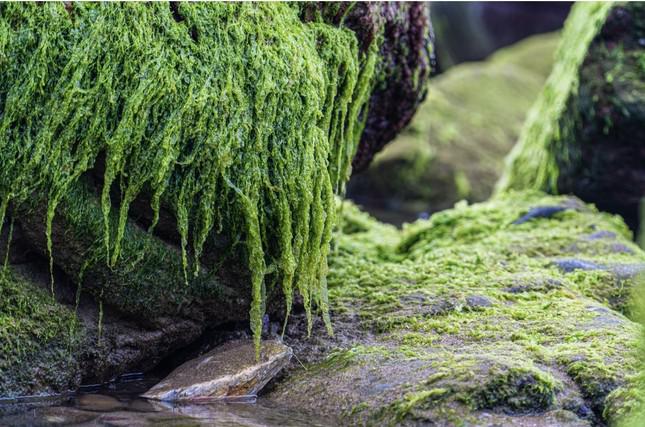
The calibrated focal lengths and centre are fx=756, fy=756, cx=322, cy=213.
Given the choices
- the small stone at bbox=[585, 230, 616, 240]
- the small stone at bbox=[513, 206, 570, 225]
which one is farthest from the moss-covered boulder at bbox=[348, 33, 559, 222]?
the small stone at bbox=[585, 230, 616, 240]

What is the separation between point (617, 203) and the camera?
7414mm

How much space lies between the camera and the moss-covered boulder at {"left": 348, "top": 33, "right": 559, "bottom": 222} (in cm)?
1170

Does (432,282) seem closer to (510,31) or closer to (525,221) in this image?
(525,221)

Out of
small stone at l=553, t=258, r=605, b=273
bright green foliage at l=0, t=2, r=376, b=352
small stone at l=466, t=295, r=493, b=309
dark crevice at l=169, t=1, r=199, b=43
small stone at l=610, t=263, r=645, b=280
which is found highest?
dark crevice at l=169, t=1, r=199, b=43

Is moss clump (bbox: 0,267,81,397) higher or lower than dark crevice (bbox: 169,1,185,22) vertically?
lower

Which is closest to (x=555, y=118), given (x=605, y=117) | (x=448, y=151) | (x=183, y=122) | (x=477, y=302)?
(x=605, y=117)

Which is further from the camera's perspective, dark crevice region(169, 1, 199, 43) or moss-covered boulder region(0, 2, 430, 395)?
dark crevice region(169, 1, 199, 43)

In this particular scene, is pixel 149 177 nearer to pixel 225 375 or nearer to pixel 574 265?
pixel 225 375

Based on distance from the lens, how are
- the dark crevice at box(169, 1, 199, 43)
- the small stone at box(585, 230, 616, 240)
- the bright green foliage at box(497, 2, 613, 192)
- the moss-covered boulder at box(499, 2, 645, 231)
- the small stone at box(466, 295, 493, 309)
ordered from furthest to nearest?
1. the bright green foliage at box(497, 2, 613, 192)
2. the moss-covered boulder at box(499, 2, 645, 231)
3. the small stone at box(585, 230, 616, 240)
4. the small stone at box(466, 295, 493, 309)
5. the dark crevice at box(169, 1, 199, 43)

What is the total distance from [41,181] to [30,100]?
16.7 inches

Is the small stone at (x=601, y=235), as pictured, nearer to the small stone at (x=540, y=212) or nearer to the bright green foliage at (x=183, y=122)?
the small stone at (x=540, y=212)

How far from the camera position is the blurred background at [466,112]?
38.5 feet

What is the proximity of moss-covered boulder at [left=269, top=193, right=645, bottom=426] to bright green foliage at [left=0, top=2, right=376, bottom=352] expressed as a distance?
17.6 inches

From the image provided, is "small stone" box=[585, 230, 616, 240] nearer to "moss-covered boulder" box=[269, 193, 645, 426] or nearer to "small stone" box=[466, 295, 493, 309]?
"moss-covered boulder" box=[269, 193, 645, 426]
